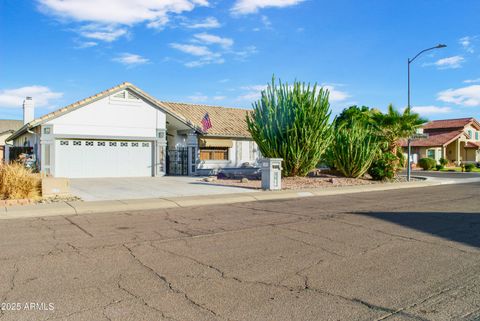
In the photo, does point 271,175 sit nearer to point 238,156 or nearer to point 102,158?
point 102,158

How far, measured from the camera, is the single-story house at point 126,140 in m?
23.4

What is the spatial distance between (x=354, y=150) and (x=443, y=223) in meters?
13.7

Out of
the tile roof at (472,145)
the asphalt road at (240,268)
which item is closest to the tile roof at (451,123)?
the tile roof at (472,145)

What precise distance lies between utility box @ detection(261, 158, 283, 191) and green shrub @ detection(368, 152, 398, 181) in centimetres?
841

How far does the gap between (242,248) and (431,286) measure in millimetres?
3180

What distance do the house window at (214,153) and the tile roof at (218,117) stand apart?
1.25 metres

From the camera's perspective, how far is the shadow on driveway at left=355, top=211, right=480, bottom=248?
862cm

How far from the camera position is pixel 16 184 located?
13.3m

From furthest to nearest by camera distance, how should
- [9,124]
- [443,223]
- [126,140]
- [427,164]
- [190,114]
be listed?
[9,124], [427,164], [190,114], [126,140], [443,223]

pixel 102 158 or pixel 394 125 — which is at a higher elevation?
pixel 394 125

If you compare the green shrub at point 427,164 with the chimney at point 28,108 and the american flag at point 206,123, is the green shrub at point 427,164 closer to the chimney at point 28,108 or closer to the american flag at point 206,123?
the american flag at point 206,123

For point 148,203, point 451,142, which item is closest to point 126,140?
point 148,203

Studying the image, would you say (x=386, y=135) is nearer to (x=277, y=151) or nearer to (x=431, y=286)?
(x=277, y=151)

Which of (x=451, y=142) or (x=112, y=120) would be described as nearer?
(x=112, y=120)
